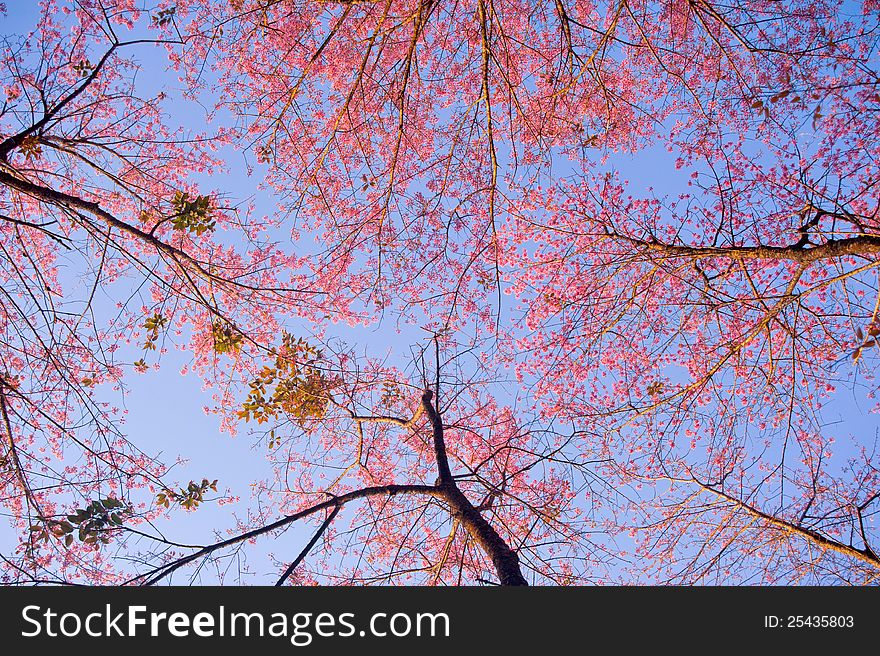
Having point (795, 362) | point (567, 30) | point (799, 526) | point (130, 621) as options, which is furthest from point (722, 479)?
point (130, 621)

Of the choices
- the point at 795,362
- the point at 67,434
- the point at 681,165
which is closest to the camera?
the point at 67,434

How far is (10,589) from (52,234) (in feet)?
8.75

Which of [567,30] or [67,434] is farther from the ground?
[567,30]

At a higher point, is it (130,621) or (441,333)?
(441,333)

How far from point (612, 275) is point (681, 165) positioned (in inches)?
101

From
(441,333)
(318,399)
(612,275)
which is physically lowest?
(318,399)

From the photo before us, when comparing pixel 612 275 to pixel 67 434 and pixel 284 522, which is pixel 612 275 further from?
pixel 67 434

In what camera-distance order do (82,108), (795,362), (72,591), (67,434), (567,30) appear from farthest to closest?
1. (795,362)
2. (82,108)
3. (567,30)
4. (67,434)
5. (72,591)

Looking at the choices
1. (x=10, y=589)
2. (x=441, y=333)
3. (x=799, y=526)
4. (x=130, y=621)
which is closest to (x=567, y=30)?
(x=441, y=333)

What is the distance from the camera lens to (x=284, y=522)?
14.2 ft

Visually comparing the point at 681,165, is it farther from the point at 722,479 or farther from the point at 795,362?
the point at 722,479

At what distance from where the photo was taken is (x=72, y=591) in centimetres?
364

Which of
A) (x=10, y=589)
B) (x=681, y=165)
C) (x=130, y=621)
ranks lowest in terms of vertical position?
(x=130, y=621)

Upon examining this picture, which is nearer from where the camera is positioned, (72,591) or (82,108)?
(72,591)
